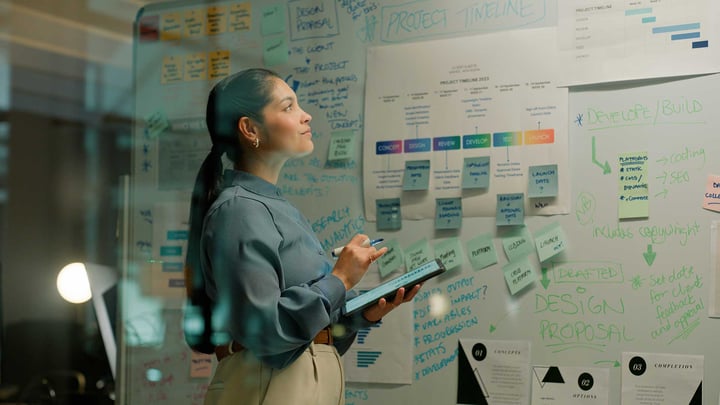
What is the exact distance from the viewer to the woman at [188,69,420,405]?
4.12ft

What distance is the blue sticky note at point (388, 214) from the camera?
1852 millimetres

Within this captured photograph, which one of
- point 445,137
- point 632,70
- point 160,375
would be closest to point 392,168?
point 445,137

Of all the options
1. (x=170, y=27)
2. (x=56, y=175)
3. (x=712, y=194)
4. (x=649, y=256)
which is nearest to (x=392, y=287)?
(x=649, y=256)

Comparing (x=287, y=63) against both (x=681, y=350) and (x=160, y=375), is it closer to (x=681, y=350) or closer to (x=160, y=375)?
(x=160, y=375)

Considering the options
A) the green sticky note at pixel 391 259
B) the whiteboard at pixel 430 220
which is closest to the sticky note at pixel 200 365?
the whiteboard at pixel 430 220

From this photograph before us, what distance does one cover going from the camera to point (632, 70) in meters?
1.66

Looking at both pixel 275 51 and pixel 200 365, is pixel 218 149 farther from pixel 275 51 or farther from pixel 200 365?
pixel 200 365

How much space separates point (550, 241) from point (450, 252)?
22 centimetres

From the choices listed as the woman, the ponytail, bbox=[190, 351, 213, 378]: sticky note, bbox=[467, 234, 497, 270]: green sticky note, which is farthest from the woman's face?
bbox=[190, 351, 213, 378]: sticky note

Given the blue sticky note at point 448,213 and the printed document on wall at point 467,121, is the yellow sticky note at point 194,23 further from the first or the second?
the blue sticky note at point 448,213

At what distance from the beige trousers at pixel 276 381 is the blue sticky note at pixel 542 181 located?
2.02 feet

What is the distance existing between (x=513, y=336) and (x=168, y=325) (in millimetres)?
914

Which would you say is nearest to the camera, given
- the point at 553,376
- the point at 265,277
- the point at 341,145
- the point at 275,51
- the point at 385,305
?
the point at 265,277

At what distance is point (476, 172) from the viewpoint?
1781 millimetres
